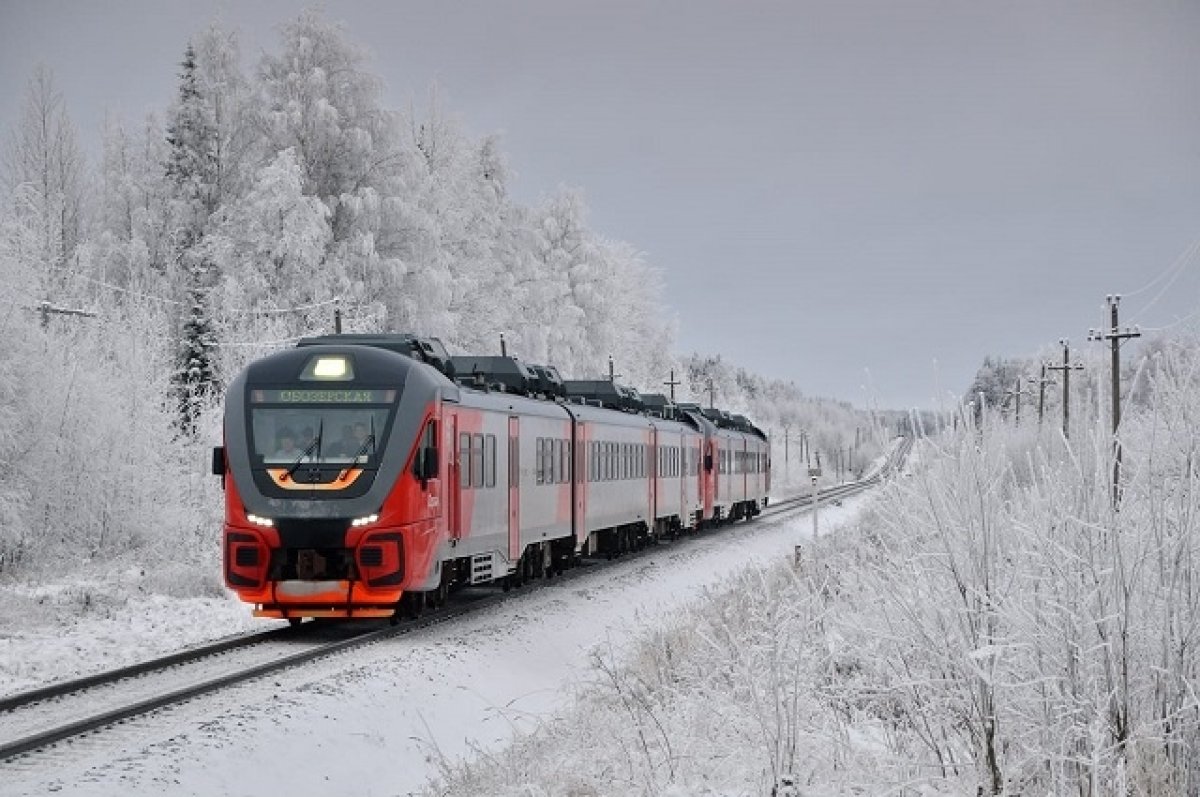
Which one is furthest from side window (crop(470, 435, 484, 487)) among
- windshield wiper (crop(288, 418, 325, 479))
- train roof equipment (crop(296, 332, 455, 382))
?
windshield wiper (crop(288, 418, 325, 479))

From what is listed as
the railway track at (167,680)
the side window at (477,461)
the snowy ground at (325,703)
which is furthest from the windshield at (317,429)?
the side window at (477,461)

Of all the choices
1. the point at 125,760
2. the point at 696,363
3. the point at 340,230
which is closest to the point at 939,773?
the point at 125,760

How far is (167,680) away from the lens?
1077 centimetres

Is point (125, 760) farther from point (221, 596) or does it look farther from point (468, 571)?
point (221, 596)

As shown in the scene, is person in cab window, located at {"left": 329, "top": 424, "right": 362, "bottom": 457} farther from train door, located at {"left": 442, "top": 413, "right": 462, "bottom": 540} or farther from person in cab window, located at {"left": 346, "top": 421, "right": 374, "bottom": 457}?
train door, located at {"left": 442, "top": 413, "right": 462, "bottom": 540}

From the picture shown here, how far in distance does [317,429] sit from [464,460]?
215 centimetres

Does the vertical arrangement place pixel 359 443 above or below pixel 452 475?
above

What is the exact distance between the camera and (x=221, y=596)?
17750 mm

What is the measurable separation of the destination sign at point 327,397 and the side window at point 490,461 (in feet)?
8.85

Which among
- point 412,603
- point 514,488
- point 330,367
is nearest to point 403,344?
point 330,367

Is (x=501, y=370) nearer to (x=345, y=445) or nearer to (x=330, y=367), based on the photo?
(x=330, y=367)

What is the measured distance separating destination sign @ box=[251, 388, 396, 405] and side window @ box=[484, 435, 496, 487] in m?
2.70

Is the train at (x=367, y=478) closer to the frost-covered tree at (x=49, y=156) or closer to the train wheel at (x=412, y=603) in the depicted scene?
the train wheel at (x=412, y=603)

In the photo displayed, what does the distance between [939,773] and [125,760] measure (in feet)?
14.9
